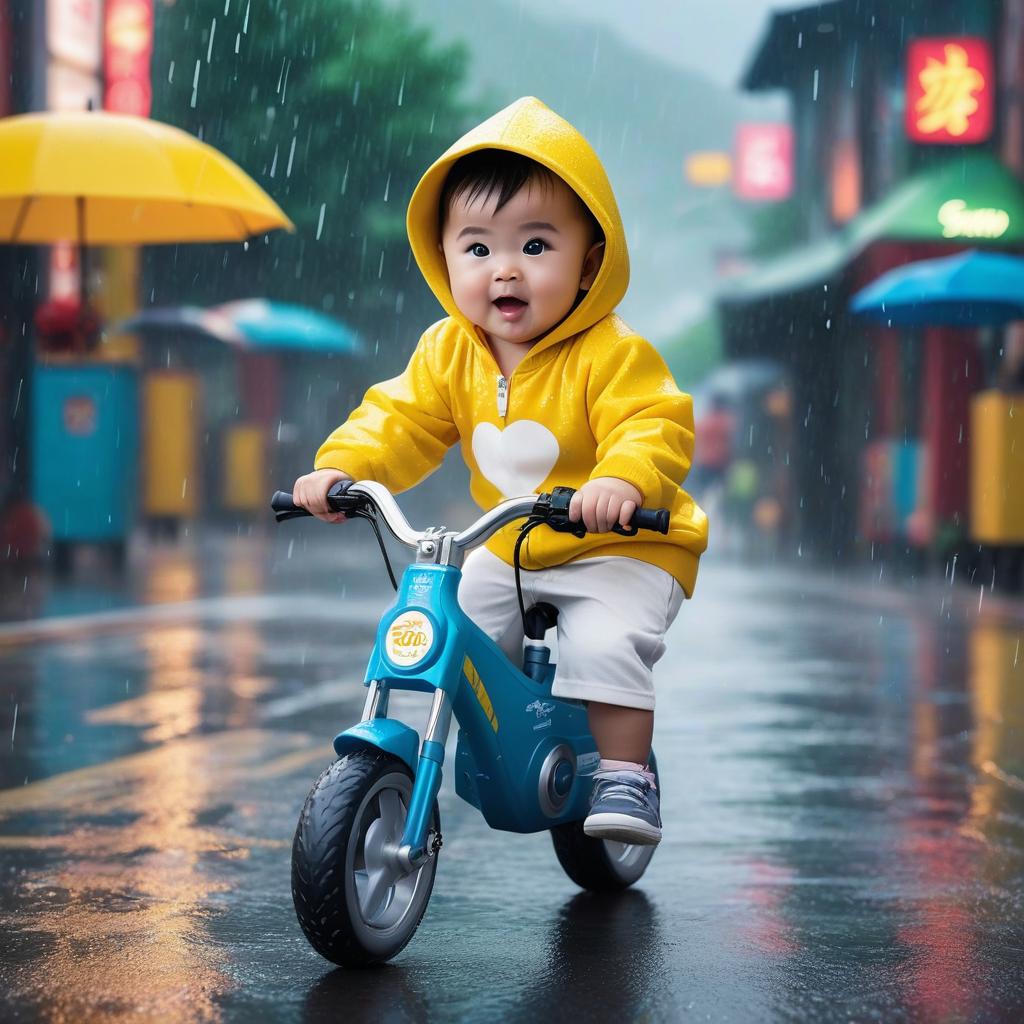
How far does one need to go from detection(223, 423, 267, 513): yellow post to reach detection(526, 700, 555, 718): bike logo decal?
27804mm

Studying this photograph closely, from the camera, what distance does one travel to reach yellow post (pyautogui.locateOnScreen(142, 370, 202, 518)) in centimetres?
2606

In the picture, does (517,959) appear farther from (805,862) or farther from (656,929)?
(805,862)

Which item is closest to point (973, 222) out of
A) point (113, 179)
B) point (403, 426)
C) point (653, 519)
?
point (113, 179)

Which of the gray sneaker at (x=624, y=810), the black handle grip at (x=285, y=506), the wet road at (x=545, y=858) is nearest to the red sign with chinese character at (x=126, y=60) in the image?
the wet road at (x=545, y=858)

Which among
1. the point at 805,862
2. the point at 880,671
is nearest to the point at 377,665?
the point at 805,862

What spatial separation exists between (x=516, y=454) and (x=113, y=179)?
7.97 meters

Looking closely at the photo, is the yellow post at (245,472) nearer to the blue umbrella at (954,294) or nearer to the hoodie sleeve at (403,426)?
the blue umbrella at (954,294)

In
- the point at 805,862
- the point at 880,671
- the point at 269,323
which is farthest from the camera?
the point at 269,323

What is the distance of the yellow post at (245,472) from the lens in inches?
1252

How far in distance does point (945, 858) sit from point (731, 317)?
26.2m

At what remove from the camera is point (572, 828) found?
15.1ft

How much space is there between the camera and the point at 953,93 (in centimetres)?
2134

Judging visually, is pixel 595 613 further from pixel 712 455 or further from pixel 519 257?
pixel 712 455

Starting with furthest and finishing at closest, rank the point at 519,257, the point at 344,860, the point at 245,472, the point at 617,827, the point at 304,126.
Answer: the point at 245,472 → the point at 304,126 → the point at 519,257 → the point at 617,827 → the point at 344,860
